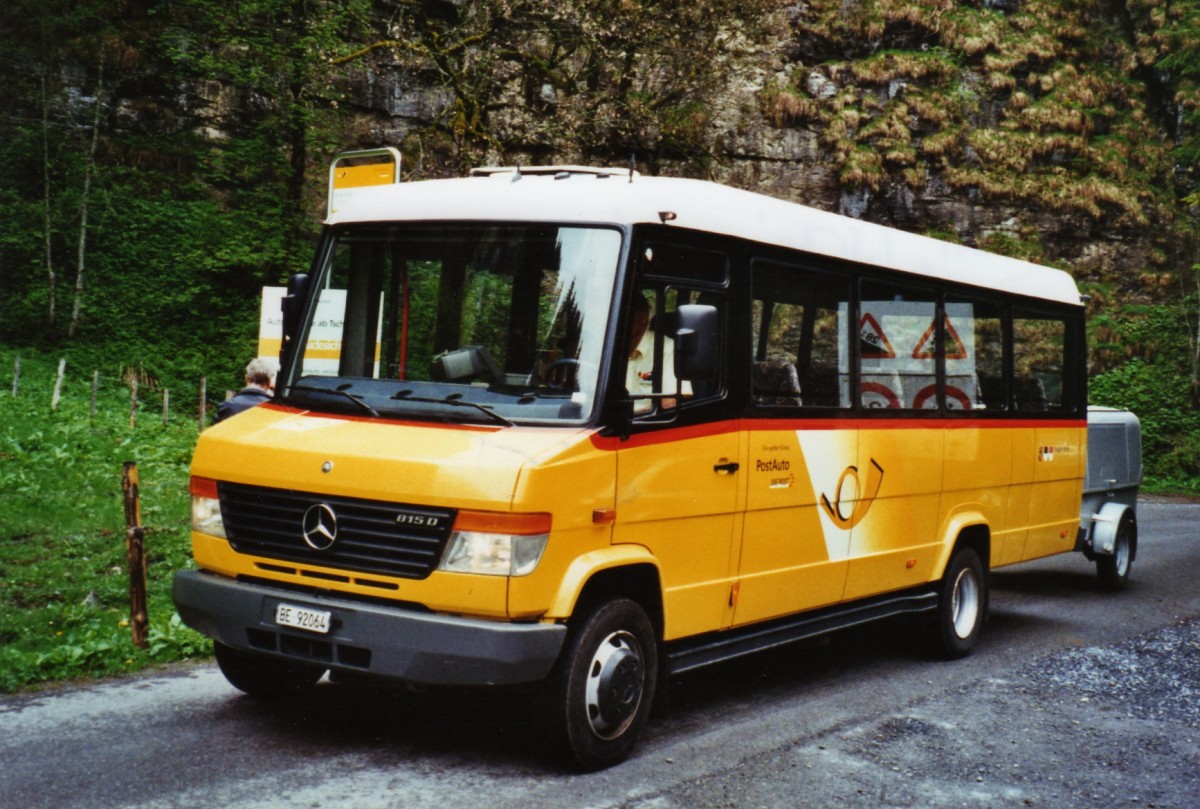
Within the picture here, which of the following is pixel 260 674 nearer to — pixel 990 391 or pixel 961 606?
pixel 961 606

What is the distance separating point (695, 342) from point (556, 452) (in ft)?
3.12

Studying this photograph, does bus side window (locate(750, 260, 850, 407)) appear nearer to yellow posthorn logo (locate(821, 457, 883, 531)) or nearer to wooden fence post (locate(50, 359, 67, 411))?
yellow posthorn logo (locate(821, 457, 883, 531))

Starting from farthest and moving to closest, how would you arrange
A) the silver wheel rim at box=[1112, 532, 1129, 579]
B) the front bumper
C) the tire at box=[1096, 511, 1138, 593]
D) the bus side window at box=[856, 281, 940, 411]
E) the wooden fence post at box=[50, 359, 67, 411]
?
the wooden fence post at box=[50, 359, 67, 411]
the silver wheel rim at box=[1112, 532, 1129, 579]
the tire at box=[1096, 511, 1138, 593]
the bus side window at box=[856, 281, 940, 411]
the front bumper

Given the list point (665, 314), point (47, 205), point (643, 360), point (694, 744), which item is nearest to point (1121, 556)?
point (694, 744)

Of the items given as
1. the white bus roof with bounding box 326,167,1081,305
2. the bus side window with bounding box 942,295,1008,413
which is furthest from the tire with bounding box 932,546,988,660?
the white bus roof with bounding box 326,167,1081,305

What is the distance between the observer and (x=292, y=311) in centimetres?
699

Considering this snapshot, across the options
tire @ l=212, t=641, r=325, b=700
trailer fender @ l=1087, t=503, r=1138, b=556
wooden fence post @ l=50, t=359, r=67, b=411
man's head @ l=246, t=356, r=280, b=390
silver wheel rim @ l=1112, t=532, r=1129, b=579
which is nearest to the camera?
tire @ l=212, t=641, r=325, b=700

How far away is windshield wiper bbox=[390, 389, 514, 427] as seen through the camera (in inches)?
232

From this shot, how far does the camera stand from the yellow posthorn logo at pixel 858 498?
8.01 metres

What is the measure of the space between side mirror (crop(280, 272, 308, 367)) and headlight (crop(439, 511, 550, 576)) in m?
1.87

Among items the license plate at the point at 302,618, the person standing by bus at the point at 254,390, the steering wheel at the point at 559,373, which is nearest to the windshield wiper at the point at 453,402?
the steering wheel at the point at 559,373

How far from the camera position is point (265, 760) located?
232 inches

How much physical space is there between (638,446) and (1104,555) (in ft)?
28.8

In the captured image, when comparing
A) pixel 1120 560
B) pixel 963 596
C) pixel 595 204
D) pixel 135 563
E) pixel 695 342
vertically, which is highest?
pixel 595 204
